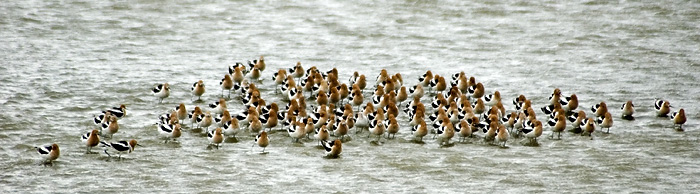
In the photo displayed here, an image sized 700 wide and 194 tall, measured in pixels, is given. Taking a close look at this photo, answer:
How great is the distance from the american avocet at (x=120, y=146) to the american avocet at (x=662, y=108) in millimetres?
8953

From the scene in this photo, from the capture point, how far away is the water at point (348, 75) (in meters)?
13.3

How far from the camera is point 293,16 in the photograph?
85.6 ft

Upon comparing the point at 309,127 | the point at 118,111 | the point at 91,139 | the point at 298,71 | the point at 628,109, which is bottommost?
the point at 91,139

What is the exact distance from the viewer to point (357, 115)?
15828mm

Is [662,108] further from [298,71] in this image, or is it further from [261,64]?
[261,64]

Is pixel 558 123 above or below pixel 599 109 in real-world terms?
below

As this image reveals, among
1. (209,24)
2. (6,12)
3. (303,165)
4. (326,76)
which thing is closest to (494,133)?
(303,165)

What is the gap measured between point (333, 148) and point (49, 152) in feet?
13.2

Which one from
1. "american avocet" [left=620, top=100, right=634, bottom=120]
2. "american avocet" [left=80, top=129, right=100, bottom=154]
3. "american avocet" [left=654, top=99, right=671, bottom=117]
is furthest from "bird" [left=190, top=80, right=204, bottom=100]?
"american avocet" [left=654, top=99, right=671, bottom=117]

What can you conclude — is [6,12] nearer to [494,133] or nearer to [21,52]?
[21,52]

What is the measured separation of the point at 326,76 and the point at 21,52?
7312mm

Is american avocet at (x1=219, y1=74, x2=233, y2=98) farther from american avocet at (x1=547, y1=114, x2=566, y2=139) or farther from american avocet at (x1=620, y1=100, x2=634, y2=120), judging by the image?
american avocet at (x1=620, y1=100, x2=634, y2=120)

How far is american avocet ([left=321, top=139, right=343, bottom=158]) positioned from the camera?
14.1 metres

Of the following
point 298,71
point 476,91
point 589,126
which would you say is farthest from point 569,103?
point 298,71
